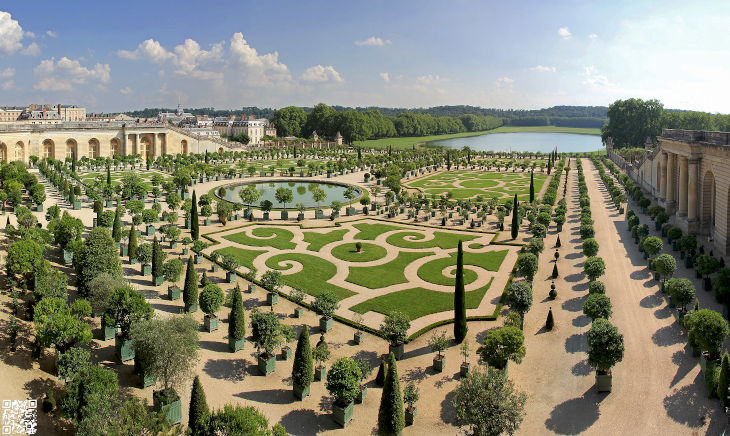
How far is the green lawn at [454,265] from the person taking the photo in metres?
31.9

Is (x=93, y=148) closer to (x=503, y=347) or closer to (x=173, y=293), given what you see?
(x=173, y=293)

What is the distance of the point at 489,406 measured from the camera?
629 inches

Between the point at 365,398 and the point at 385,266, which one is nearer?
the point at 365,398

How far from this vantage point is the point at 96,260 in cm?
2570

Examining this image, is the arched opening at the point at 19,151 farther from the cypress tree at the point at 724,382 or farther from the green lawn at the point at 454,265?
the cypress tree at the point at 724,382

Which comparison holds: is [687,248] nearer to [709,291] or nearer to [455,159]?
[709,291]

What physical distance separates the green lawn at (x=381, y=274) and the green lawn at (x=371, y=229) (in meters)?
6.61

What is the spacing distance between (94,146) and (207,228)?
60.6m

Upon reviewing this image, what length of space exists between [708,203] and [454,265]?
888 inches

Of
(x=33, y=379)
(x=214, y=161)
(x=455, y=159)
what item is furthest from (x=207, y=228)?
(x=455, y=159)

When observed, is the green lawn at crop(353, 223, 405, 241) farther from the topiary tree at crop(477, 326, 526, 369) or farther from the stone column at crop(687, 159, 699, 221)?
the stone column at crop(687, 159, 699, 221)

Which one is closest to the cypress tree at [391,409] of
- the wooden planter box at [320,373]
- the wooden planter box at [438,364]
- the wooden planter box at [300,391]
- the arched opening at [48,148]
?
the wooden planter box at [300,391]

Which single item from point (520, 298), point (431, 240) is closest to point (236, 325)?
point (520, 298)

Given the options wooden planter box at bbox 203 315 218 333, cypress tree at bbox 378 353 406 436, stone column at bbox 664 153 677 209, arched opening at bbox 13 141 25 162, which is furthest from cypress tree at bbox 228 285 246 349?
arched opening at bbox 13 141 25 162
